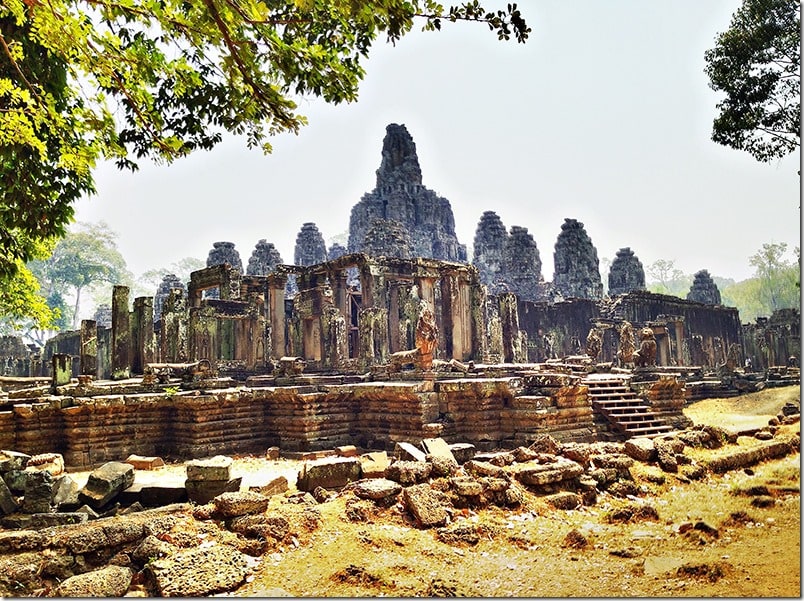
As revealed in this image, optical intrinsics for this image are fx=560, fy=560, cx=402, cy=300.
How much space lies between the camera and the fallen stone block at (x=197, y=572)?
14.6 ft

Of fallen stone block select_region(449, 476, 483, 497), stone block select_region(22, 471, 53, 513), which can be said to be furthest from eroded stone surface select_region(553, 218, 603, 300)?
stone block select_region(22, 471, 53, 513)

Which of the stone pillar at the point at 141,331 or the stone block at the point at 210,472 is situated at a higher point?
the stone pillar at the point at 141,331

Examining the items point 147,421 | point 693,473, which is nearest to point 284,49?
point 693,473

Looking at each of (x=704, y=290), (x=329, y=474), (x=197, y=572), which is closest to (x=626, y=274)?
(x=704, y=290)

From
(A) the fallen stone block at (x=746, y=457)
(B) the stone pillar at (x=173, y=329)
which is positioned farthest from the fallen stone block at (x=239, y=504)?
(B) the stone pillar at (x=173, y=329)

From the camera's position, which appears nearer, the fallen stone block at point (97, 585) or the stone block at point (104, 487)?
the fallen stone block at point (97, 585)

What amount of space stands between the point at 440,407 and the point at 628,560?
6552 mm

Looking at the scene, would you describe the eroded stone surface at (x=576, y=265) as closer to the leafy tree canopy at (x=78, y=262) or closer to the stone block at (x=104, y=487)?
the leafy tree canopy at (x=78, y=262)

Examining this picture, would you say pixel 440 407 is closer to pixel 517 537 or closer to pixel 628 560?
pixel 517 537

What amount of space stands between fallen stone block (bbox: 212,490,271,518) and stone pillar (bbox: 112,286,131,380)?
11.4 meters

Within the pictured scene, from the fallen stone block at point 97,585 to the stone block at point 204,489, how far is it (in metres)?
2.16

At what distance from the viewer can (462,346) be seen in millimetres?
23375

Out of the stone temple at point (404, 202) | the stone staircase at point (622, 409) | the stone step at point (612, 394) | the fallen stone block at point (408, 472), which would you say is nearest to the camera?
the fallen stone block at point (408, 472)

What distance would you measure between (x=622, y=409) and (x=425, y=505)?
311 inches
